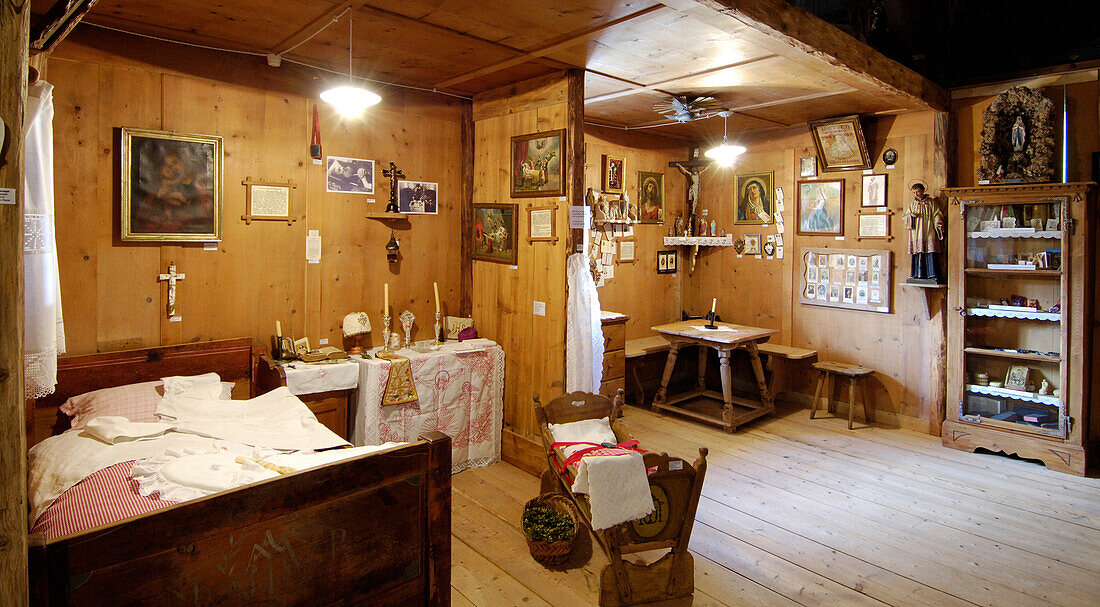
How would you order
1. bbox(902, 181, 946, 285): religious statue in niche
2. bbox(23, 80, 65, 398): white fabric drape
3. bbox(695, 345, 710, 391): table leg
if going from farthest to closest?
bbox(695, 345, 710, 391): table leg
bbox(902, 181, 946, 285): religious statue in niche
bbox(23, 80, 65, 398): white fabric drape

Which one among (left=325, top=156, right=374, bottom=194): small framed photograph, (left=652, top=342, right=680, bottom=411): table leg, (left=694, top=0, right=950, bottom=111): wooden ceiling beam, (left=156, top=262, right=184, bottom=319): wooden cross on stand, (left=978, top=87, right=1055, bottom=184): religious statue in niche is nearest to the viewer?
(left=694, top=0, right=950, bottom=111): wooden ceiling beam

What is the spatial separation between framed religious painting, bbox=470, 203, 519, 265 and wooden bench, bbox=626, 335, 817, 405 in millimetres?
1820

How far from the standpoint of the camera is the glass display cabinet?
453cm

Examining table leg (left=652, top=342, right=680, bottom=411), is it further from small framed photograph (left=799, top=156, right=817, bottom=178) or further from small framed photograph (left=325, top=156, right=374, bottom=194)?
small framed photograph (left=325, top=156, right=374, bottom=194)

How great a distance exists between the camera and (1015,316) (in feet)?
15.7

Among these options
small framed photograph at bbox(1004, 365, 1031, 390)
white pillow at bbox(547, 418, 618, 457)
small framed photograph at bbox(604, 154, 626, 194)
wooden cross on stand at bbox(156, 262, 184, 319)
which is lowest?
white pillow at bbox(547, 418, 618, 457)

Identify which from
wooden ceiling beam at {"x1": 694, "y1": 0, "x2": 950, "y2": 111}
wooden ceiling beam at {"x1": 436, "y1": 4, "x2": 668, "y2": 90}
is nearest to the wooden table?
wooden ceiling beam at {"x1": 694, "y1": 0, "x2": 950, "y2": 111}

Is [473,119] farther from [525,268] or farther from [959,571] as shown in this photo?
[959,571]

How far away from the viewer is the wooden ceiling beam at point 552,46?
330 cm

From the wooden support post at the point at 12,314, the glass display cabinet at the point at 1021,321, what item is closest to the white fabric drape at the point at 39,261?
the wooden support post at the point at 12,314

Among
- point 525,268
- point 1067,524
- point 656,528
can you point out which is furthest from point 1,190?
point 1067,524

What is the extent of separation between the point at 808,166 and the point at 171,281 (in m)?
5.54

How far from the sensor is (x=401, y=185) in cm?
479

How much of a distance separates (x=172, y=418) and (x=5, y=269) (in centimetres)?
215
